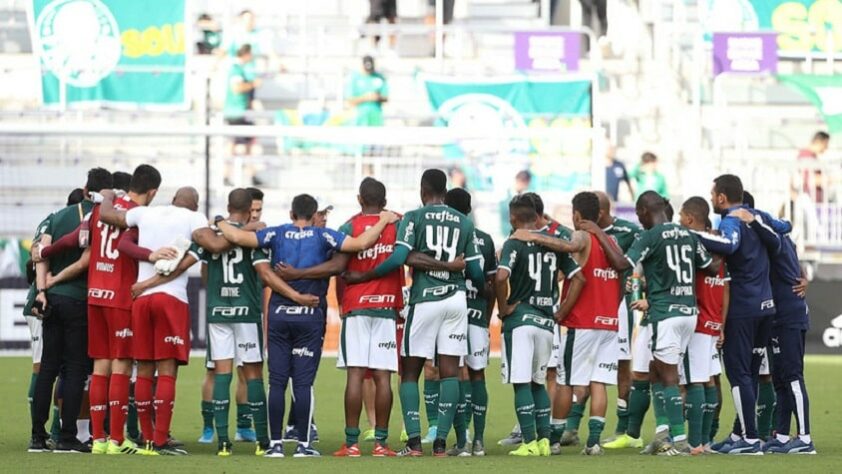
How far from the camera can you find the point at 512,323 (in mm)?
13664

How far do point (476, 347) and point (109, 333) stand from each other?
117 inches

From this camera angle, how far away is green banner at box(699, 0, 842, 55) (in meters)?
28.9

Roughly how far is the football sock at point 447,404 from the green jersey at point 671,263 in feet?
5.61

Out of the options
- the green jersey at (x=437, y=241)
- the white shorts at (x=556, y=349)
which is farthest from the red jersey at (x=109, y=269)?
the white shorts at (x=556, y=349)

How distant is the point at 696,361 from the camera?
13789 millimetres

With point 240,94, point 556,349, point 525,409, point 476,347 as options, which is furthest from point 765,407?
point 240,94

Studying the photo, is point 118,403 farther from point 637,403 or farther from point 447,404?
point 637,403

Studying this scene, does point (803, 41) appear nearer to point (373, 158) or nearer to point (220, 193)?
point (373, 158)

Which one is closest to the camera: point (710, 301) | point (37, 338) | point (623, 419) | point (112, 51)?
point (710, 301)

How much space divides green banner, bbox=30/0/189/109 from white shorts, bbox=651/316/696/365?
14.1 metres

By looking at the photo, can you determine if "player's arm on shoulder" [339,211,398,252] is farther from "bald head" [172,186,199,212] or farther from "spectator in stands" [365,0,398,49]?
"spectator in stands" [365,0,398,49]

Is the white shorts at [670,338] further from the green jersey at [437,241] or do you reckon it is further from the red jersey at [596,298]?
the green jersey at [437,241]

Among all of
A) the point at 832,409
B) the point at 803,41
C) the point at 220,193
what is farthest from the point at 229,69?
the point at 832,409

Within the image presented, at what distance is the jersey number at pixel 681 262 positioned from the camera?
13617mm
